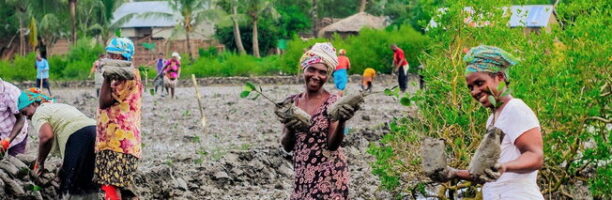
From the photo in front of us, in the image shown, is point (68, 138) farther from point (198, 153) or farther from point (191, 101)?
point (191, 101)

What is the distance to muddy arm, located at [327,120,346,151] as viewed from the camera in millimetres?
5438

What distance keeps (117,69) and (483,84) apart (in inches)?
125

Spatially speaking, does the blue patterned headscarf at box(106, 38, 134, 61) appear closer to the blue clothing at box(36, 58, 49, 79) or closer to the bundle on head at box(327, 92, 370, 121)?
the bundle on head at box(327, 92, 370, 121)

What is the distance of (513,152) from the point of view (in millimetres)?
4379

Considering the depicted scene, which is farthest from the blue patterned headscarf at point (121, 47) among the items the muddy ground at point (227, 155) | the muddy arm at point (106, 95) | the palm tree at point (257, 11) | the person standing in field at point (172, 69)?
the palm tree at point (257, 11)

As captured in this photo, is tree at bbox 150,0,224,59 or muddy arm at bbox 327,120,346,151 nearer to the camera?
muddy arm at bbox 327,120,346,151

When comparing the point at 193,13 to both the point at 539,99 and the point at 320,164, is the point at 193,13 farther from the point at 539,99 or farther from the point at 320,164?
the point at 320,164

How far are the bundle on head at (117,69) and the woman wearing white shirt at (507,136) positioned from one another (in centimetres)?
303

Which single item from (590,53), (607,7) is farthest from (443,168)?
(607,7)

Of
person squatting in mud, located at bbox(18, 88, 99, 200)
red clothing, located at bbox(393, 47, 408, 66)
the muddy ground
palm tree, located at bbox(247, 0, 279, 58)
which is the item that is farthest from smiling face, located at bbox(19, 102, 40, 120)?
palm tree, located at bbox(247, 0, 279, 58)

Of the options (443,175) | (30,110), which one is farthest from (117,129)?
(443,175)

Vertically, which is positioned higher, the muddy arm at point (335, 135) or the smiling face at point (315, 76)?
the smiling face at point (315, 76)

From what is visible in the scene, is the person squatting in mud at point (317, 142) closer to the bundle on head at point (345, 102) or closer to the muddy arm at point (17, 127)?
the bundle on head at point (345, 102)

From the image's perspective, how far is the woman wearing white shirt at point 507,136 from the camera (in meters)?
4.26
